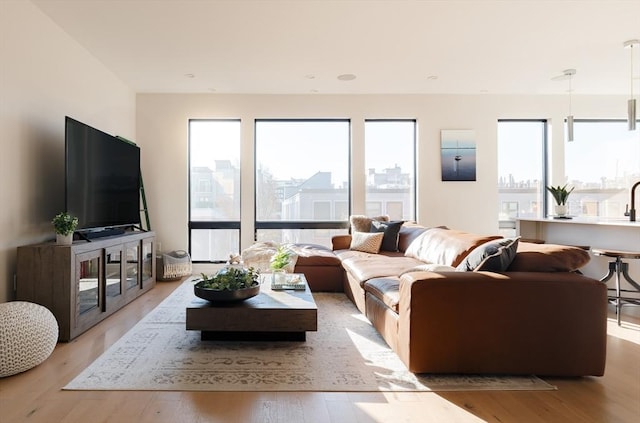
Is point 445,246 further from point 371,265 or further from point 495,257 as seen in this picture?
point 495,257

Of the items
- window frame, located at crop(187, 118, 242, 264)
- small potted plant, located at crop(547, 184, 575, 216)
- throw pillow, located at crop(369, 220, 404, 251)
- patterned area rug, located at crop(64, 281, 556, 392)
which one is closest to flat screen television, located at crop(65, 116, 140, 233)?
window frame, located at crop(187, 118, 242, 264)

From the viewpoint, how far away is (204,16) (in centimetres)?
327

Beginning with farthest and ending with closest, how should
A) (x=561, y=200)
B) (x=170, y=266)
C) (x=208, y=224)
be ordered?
(x=208, y=224) → (x=170, y=266) → (x=561, y=200)

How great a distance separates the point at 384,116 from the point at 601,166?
3.56 meters

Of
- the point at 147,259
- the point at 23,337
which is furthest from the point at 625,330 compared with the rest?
the point at 147,259

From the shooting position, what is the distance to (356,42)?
379cm

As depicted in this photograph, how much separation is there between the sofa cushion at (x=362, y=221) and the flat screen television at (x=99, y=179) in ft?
9.46

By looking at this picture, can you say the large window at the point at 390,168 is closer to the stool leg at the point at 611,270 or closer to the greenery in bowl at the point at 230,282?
the stool leg at the point at 611,270

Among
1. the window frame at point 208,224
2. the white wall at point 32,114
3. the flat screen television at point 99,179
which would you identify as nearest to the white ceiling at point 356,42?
the white wall at point 32,114

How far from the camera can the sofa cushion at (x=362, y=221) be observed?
5.16m

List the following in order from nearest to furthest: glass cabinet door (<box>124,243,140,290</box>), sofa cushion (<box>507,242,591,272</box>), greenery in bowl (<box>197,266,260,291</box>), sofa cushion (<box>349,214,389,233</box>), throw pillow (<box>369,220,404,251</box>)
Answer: sofa cushion (<box>507,242,591,272</box>)
greenery in bowl (<box>197,266,260,291</box>)
glass cabinet door (<box>124,243,140,290</box>)
throw pillow (<box>369,220,404,251</box>)
sofa cushion (<box>349,214,389,233</box>)

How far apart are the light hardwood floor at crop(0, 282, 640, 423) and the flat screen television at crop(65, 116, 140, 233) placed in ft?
5.41

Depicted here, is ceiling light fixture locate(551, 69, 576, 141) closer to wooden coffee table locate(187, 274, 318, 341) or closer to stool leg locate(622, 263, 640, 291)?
stool leg locate(622, 263, 640, 291)

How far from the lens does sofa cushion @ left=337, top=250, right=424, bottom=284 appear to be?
3272 millimetres
